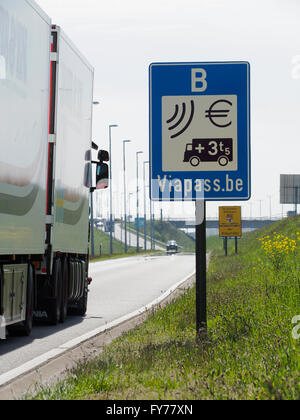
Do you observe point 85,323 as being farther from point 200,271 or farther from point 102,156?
point 200,271

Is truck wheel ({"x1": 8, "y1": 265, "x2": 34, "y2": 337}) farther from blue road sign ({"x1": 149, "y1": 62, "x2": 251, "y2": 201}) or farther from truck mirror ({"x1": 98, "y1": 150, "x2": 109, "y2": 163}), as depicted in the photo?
truck mirror ({"x1": 98, "y1": 150, "x2": 109, "y2": 163})

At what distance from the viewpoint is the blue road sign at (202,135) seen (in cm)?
974

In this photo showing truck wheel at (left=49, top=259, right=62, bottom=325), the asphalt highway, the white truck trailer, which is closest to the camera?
the white truck trailer

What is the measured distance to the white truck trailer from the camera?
1062 cm

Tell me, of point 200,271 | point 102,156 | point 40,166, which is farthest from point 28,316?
point 102,156

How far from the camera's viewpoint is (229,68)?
9.97 metres

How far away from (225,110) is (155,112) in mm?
816

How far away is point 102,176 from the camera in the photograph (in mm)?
16047

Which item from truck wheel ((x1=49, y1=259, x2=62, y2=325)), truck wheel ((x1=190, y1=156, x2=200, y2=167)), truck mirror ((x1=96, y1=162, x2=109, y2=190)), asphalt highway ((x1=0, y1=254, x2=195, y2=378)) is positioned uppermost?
truck mirror ((x1=96, y1=162, x2=109, y2=190))

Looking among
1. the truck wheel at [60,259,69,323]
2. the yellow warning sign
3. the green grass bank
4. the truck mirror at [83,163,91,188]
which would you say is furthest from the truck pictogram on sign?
the yellow warning sign

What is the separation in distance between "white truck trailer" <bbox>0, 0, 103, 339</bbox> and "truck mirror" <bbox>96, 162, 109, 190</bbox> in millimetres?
237

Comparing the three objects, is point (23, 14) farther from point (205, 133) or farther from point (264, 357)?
point (264, 357)

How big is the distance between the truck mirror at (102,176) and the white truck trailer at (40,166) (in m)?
0.24
